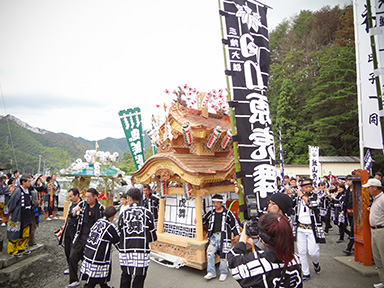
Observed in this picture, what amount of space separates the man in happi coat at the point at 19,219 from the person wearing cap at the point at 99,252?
3711 mm

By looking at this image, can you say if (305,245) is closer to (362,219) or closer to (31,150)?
(362,219)

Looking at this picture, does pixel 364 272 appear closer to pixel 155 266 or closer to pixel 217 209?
pixel 217 209

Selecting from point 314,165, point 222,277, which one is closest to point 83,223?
point 222,277

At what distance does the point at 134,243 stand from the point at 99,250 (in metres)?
0.69

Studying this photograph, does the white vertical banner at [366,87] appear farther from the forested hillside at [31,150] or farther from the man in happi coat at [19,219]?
the forested hillside at [31,150]

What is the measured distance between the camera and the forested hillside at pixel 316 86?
2386cm

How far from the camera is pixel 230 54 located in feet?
13.6

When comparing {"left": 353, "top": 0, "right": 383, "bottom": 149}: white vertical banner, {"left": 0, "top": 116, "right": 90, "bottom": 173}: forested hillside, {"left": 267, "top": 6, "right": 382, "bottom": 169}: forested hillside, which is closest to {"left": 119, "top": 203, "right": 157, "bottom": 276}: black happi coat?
{"left": 353, "top": 0, "right": 383, "bottom": 149}: white vertical banner

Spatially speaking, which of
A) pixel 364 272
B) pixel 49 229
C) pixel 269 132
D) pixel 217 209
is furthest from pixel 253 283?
pixel 49 229

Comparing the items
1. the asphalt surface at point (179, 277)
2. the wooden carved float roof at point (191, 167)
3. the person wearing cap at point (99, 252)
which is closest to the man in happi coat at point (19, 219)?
the asphalt surface at point (179, 277)

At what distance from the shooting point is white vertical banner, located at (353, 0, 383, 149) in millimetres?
6660

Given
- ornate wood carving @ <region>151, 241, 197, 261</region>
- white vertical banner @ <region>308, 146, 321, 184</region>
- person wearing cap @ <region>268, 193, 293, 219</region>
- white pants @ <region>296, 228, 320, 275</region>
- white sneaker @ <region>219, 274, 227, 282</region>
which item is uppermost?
person wearing cap @ <region>268, 193, 293, 219</region>

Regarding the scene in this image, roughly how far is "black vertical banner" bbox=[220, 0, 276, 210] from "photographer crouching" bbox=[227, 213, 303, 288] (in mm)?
1760

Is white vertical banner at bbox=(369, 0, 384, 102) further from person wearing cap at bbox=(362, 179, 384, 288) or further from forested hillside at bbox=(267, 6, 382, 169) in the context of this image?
forested hillside at bbox=(267, 6, 382, 169)
